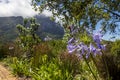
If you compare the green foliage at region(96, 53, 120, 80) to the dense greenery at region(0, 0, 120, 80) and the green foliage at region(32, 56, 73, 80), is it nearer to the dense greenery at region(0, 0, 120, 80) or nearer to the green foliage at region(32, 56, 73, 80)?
the dense greenery at region(0, 0, 120, 80)

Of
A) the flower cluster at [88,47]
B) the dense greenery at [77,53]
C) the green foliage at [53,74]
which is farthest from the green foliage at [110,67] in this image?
the flower cluster at [88,47]

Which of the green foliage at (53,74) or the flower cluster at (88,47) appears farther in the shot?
the green foliage at (53,74)

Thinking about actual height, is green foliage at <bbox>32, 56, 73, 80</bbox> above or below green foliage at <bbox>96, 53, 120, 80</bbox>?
below

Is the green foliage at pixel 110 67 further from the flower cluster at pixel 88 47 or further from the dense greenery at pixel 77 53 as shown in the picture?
the flower cluster at pixel 88 47

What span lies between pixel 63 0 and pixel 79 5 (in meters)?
1.28

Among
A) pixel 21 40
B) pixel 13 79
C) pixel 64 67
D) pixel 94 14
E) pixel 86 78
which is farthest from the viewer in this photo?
pixel 21 40

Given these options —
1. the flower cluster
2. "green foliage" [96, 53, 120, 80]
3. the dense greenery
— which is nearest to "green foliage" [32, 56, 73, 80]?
the dense greenery

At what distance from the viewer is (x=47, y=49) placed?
10.5 metres

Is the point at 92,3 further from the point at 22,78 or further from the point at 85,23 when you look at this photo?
the point at 22,78

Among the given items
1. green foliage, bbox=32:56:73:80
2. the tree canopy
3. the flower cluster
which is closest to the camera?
the flower cluster

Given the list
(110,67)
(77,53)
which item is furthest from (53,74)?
(77,53)

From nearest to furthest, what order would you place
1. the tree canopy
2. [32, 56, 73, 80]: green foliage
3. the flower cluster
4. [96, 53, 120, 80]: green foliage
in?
the flower cluster, [96, 53, 120, 80]: green foliage, [32, 56, 73, 80]: green foliage, the tree canopy

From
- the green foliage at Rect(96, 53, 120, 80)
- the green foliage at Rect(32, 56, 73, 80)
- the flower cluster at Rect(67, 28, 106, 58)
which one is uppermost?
the flower cluster at Rect(67, 28, 106, 58)

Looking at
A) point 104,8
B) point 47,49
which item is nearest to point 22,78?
point 47,49
